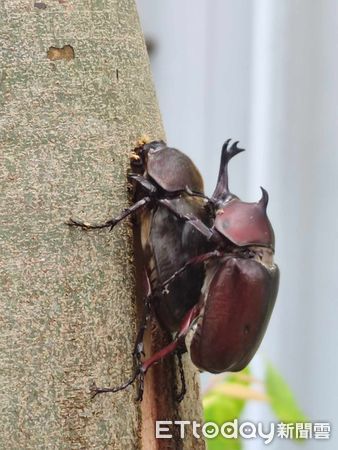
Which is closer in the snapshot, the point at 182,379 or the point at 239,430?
the point at 182,379

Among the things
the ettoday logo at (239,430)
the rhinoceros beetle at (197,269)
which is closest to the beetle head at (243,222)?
the rhinoceros beetle at (197,269)

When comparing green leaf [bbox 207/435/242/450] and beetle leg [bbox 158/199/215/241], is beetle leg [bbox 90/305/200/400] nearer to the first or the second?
beetle leg [bbox 158/199/215/241]

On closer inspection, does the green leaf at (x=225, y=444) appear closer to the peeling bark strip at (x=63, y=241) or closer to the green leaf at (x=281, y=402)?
the green leaf at (x=281, y=402)

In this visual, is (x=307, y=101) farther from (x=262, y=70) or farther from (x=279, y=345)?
(x=279, y=345)

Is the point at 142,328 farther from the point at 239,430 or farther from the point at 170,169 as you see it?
the point at 239,430

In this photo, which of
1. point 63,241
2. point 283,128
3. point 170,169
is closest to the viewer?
point 63,241

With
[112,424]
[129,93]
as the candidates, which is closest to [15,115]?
[129,93]

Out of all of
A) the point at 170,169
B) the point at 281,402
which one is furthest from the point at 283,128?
the point at 170,169
